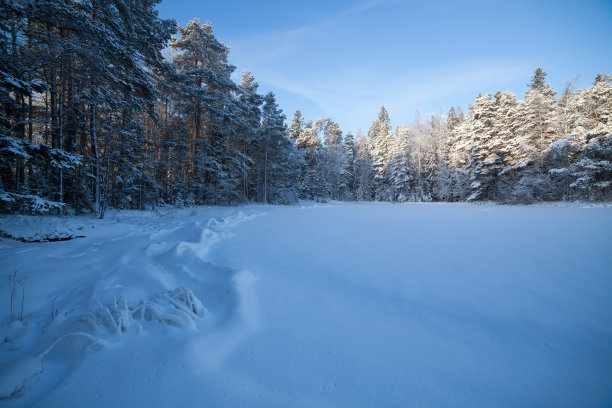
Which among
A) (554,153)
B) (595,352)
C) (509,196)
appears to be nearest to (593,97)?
(554,153)

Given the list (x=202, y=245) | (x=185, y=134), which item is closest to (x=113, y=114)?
(x=185, y=134)

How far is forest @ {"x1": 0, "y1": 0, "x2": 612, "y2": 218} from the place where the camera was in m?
5.58

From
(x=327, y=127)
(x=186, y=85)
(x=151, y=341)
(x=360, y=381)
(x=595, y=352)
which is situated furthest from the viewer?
(x=327, y=127)

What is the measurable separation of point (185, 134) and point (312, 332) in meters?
15.5

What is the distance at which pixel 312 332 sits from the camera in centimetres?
174

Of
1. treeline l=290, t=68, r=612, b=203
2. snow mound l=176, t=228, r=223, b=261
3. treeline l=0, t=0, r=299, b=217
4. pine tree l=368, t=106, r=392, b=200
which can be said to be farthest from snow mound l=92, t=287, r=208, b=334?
pine tree l=368, t=106, r=392, b=200

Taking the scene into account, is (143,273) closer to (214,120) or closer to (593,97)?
(214,120)

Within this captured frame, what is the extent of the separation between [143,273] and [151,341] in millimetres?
1400

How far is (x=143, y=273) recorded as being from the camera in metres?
2.64

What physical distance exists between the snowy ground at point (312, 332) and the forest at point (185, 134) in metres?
4.38

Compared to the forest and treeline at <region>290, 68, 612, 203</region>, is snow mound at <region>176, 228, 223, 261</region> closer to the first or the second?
the forest

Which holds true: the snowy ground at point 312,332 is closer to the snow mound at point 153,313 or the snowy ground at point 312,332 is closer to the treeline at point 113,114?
the snow mound at point 153,313

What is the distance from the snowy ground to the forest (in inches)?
172

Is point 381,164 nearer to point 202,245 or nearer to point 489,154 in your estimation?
point 489,154
